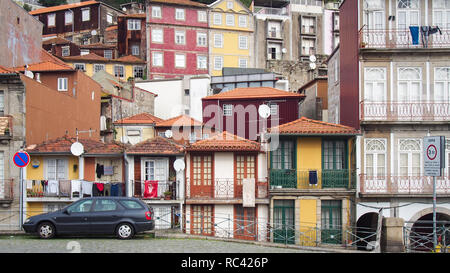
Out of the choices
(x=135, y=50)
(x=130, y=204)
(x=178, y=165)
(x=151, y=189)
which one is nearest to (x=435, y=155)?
(x=130, y=204)

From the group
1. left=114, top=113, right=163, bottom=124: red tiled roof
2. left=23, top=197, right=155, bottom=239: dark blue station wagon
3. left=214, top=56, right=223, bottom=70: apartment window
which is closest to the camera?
left=23, top=197, right=155, bottom=239: dark blue station wagon

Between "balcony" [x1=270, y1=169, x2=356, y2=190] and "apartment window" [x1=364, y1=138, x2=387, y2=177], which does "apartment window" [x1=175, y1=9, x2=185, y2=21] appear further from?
"apartment window" [x1=364, y1=138, x2=387, y2=177]

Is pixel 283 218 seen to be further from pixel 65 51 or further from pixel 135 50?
pixel 65 51

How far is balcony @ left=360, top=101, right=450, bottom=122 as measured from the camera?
2902 cm

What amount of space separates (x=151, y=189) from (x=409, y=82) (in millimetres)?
15647

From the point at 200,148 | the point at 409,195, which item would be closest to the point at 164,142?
the point at 200,148

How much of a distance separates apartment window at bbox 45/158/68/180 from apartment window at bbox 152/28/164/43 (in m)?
37.4

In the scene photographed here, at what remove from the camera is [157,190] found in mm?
28312

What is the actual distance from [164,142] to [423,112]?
14.5 m

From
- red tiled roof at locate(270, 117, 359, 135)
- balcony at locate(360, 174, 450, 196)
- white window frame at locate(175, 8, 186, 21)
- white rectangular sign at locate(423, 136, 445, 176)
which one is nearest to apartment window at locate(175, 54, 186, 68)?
white window frame at locate(175, 8, 186, 21)

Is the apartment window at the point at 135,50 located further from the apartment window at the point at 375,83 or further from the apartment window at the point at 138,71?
the apartment window at the point at 375,83

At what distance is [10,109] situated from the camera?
28.1 meters

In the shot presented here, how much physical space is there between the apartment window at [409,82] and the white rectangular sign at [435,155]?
11.8 meters

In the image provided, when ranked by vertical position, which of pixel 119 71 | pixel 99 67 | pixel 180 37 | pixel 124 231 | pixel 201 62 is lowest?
pixel 124 231
